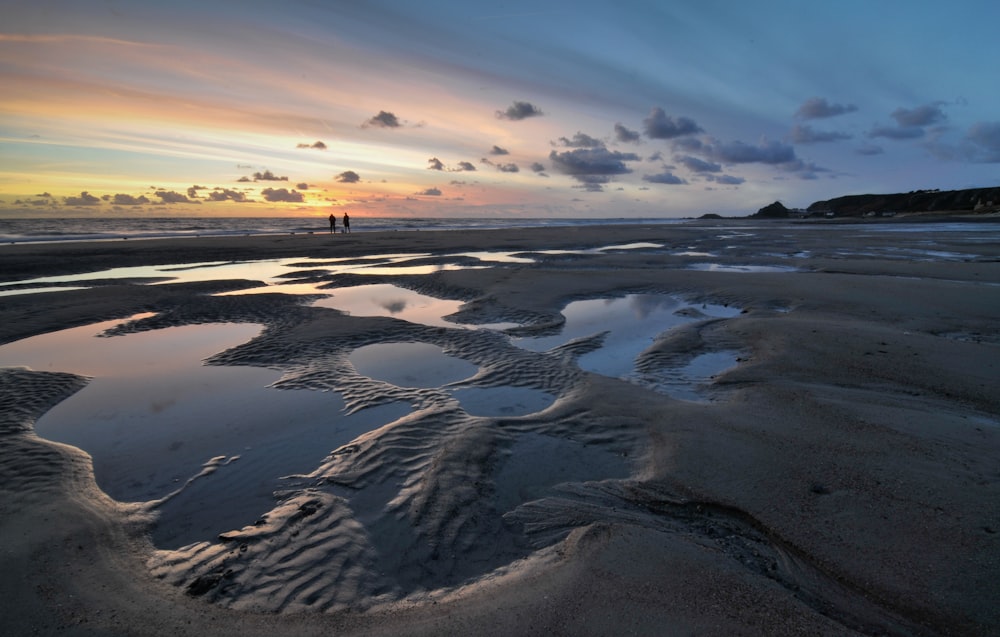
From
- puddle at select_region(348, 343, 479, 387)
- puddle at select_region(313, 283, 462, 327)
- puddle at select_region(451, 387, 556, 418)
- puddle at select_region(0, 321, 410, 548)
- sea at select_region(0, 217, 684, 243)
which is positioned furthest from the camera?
sea at select_region(0, 217, 684, 243)

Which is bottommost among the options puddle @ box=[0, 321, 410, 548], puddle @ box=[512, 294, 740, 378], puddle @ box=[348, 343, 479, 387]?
puddle @ box=[0, 321, 410, 548]

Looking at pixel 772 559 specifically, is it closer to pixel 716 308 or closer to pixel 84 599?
pixel 84 599

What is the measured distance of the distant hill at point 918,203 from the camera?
89812mm

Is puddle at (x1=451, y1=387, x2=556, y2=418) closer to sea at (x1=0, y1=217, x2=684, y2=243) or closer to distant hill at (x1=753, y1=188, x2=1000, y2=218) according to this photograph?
sea at (x1=0, y1=217, x2=684, y2=243)

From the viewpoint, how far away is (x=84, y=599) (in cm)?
336

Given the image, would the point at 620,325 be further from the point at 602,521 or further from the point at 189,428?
the point at 189,428

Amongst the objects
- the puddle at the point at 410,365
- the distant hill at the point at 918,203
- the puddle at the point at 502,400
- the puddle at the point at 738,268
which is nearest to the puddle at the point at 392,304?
the puddle at the point at 410,365

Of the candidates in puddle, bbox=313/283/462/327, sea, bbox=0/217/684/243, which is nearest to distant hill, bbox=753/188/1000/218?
sea, bbox=0/217/684/243

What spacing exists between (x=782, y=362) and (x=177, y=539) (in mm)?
8341

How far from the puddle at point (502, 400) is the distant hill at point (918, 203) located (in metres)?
101

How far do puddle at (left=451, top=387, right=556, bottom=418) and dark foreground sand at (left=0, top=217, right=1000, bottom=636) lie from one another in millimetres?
244

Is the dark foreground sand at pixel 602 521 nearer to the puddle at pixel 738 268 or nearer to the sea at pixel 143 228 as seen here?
the puddle at pixel 738 268

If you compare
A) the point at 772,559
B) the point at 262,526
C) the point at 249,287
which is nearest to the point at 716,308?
the point at 772,559

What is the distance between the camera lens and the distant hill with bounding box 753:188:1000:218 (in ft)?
295
